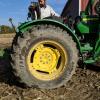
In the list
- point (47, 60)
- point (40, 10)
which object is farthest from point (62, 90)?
point (40, 10)

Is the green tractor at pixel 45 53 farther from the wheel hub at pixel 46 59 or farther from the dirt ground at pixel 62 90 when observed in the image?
the dirt ground at pixel 62 90

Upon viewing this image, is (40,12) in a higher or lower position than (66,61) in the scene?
higher

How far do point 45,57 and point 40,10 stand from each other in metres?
1.34

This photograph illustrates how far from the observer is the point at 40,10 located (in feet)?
24.0

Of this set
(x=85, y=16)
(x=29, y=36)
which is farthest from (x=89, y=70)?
(x=29, y=36)

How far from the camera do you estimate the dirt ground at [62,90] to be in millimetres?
5903

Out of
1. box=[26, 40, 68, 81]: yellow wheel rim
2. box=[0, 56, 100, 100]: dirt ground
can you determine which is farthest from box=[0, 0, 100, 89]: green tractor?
box=[0, 56, 100, 100]: dirt ground

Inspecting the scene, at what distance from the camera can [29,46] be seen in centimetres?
626

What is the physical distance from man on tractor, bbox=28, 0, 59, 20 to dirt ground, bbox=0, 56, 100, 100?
149 centimetres

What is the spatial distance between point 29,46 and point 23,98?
3.35ft

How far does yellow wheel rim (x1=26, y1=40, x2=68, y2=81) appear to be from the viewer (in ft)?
20.9

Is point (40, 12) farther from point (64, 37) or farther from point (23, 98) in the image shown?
point (23, 98)

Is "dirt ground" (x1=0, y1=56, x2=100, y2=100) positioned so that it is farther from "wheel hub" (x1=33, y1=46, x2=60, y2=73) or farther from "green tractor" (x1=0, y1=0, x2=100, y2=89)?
"wheel hub" (x1=33, y1=46, x2=60, y2=73)

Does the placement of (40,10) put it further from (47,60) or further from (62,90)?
(62,90)
